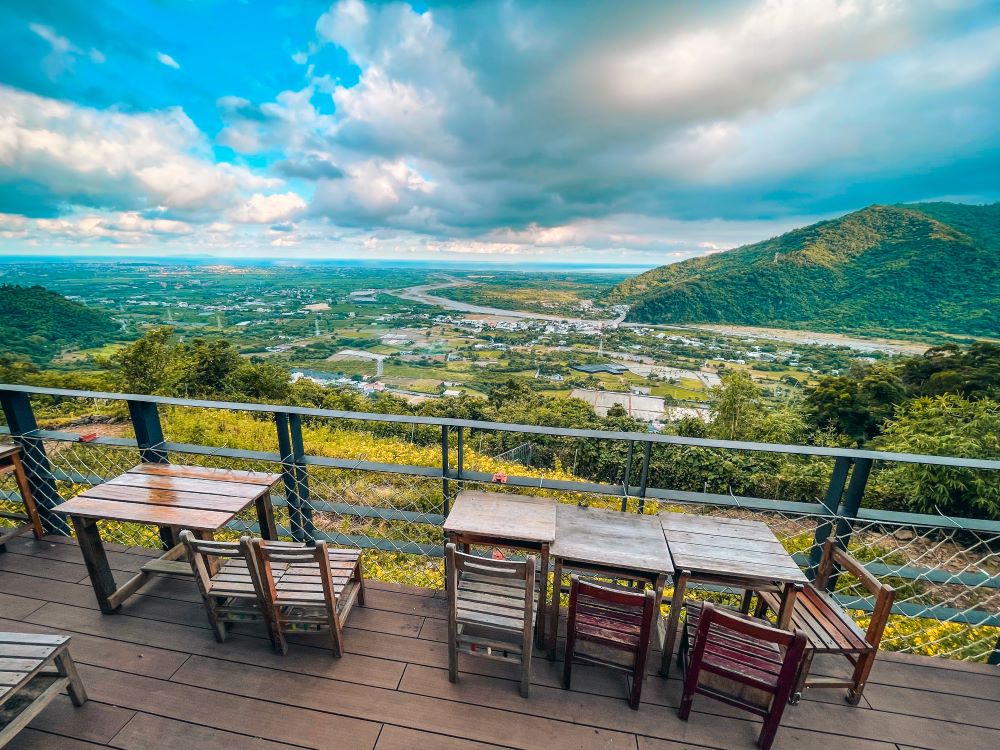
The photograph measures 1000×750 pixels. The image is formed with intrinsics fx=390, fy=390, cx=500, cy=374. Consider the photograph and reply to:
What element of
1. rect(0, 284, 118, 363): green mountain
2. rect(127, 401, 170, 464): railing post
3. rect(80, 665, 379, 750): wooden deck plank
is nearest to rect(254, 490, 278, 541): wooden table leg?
rect(80, 665, 379, 750): wooden deck plank

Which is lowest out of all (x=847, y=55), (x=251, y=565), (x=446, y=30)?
(x=251, y=565)

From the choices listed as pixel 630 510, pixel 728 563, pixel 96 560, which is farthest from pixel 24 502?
pixel 728 563

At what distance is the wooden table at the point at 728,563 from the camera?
1.86 metres

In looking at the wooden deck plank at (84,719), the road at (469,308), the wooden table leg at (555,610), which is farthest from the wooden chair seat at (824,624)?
the road at (469,308)

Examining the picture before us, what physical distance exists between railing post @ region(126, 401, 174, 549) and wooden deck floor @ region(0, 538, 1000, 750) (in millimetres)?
551

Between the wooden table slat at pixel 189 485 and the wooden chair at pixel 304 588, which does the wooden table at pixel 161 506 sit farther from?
the wooden chair at pixel 304 588

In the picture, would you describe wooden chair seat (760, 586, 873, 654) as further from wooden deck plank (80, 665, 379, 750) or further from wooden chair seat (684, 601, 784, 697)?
wooden deck plank (80, 665, 379, 750)

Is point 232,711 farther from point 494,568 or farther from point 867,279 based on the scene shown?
point 867,279

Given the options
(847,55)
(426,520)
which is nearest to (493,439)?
(426,520)

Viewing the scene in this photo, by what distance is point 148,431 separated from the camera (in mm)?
2736

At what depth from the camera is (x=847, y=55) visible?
13.0m

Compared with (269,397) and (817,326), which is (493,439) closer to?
(269,397)

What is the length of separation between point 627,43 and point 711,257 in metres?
57.2

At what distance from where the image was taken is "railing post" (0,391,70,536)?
2.82 metres
